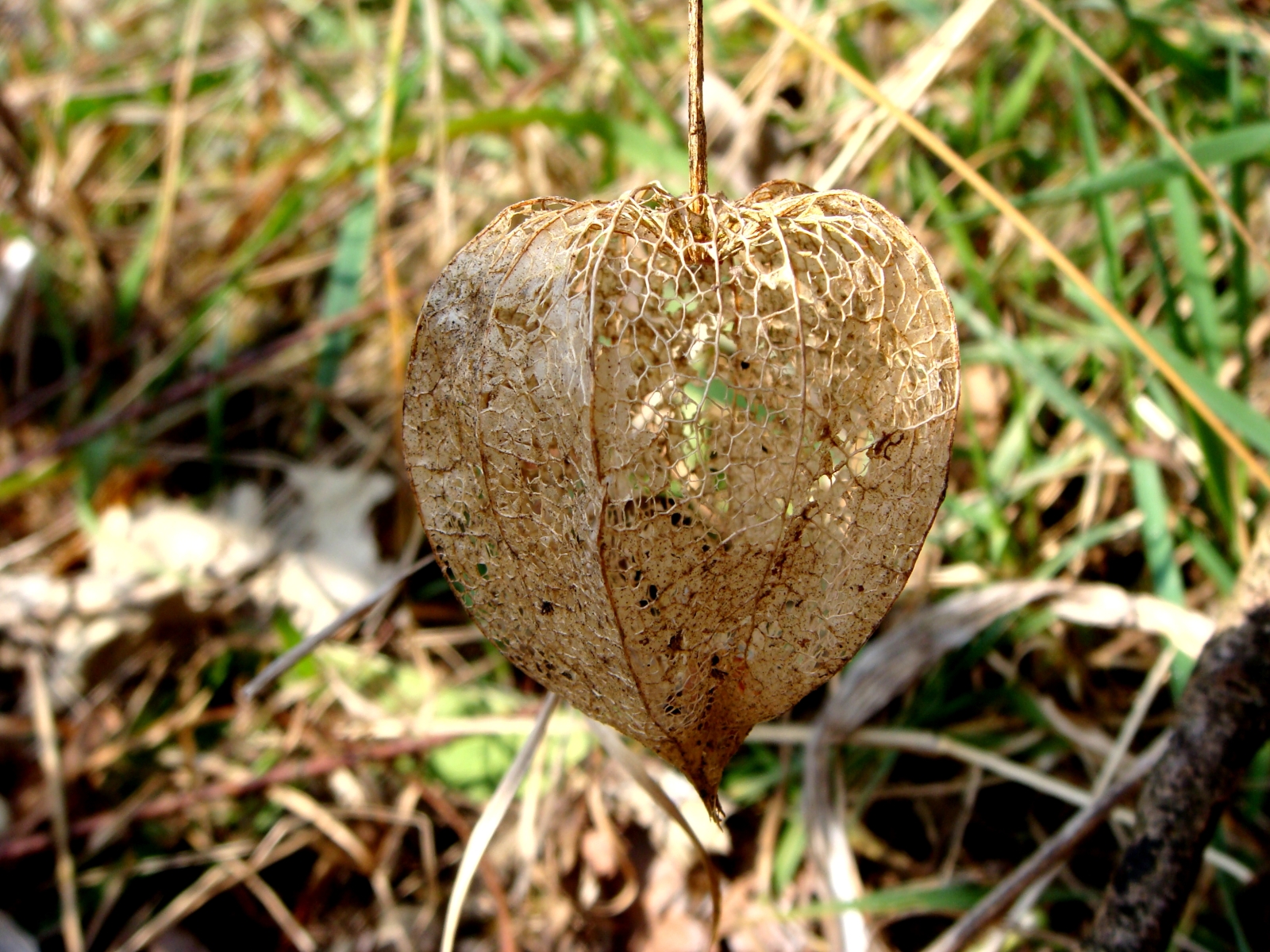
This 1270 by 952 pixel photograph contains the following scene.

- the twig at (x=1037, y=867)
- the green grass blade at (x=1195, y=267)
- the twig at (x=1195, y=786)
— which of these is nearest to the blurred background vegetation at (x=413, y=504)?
the green grass blade at (x=1195, y=267)

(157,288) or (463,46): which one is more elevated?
(463,46)

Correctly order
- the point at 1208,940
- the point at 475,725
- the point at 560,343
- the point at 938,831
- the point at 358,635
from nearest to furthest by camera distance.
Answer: the point at 560,343
the point at 1208,940
the point at 938,831
the point at 475,725
the point at 358,635

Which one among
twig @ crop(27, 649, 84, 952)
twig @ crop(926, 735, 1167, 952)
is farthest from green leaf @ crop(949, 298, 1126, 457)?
twig @ crop(27, 649, 84, 952)

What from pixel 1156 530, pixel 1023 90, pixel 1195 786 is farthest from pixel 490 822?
pixel 1023 90

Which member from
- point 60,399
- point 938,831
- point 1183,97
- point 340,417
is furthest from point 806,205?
point 60,399

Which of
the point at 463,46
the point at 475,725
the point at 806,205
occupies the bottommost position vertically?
the point at 475,725

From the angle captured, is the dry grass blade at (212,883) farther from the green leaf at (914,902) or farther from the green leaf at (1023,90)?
the green leaf at (1023,90)

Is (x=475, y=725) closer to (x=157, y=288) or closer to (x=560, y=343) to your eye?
(x=560, y=343)
